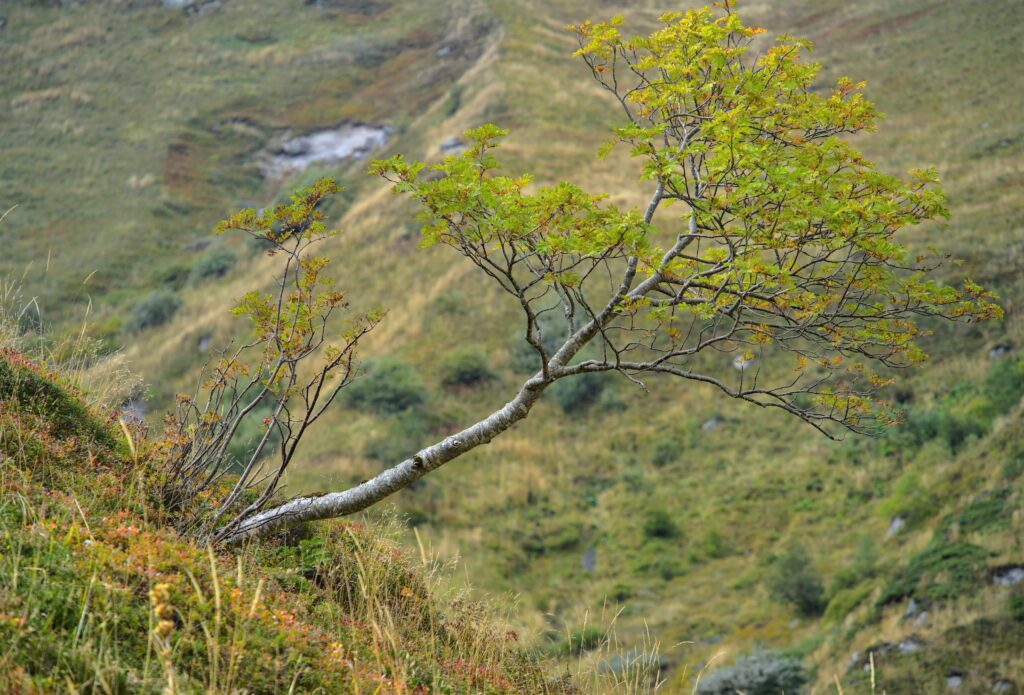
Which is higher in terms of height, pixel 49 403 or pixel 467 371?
pixel 49 403

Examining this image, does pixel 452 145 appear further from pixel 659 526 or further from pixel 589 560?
pixel 589 560

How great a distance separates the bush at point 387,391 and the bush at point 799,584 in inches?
477

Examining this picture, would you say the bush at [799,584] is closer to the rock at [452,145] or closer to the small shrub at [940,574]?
the small shrub at [940,574]

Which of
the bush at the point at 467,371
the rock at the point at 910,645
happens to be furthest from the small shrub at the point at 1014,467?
the bush at the point at 467,371

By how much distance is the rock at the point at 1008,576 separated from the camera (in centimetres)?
1083

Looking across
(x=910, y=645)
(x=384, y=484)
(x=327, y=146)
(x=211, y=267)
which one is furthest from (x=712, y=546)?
(x=327, y=146)

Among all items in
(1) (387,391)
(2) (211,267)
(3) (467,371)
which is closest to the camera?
(1) (387,391)

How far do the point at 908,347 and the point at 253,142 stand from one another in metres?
53.8

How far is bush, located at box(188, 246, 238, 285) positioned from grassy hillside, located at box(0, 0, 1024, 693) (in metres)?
0.43

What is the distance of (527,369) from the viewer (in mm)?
25562

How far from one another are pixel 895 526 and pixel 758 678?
601cm

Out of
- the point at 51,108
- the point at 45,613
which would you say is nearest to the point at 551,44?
the point at 51,108

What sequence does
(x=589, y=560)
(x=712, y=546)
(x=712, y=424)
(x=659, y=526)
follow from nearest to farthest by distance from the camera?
(x=712, y=546)
(x=589, y=560)
(x=659, y=526)
(x=712, y=424)

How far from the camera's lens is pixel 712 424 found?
75.9 feet
